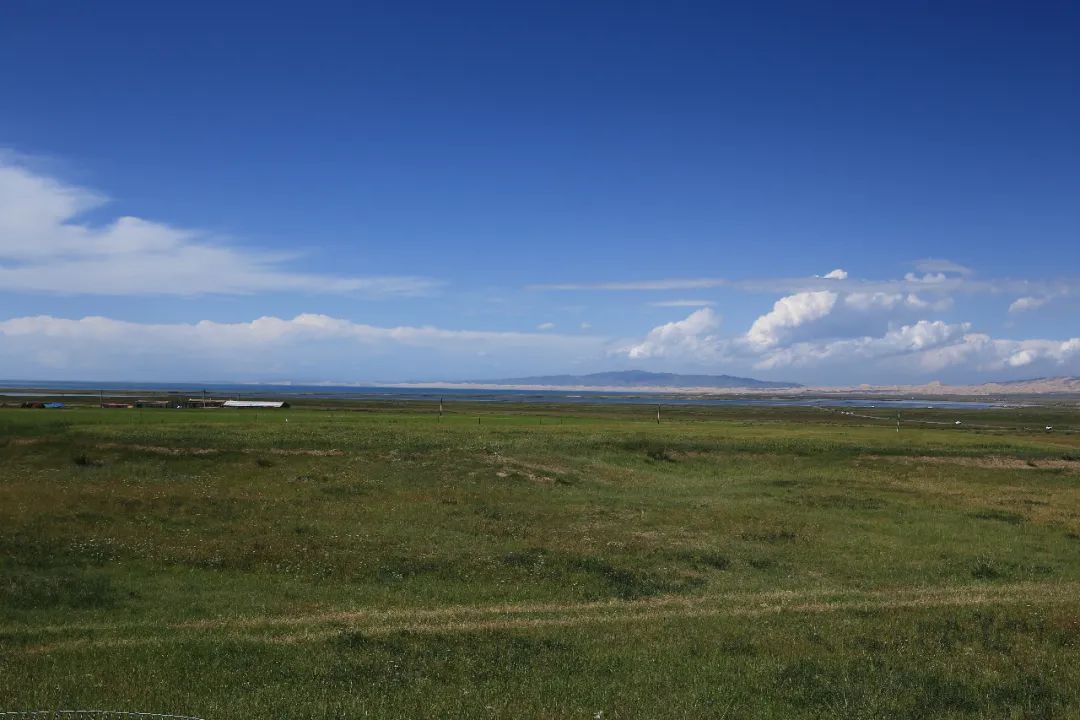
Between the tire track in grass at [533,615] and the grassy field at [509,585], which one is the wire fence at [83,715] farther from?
the tire track in grass at [533,615]

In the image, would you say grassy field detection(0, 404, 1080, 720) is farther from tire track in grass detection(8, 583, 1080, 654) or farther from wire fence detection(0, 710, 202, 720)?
wire fence detection(0, 710, 202, 720)

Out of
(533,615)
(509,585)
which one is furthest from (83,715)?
(509,585)

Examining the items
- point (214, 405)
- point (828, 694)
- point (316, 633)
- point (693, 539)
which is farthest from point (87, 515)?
point (214, 405)

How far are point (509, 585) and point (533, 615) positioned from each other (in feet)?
12.4

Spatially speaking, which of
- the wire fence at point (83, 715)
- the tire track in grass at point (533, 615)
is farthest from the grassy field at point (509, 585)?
the wire fence at point (83, 715)

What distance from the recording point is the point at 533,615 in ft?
55.0

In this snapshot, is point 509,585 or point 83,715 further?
point 509,585

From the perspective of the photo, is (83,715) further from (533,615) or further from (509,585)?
(509,585)

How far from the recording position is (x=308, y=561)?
71.9ft

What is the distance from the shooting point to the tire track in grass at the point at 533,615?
14.3 meters

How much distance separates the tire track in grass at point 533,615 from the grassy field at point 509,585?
0.12 meters

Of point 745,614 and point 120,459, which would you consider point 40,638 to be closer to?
point 745,614

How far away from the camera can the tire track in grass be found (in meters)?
14.3

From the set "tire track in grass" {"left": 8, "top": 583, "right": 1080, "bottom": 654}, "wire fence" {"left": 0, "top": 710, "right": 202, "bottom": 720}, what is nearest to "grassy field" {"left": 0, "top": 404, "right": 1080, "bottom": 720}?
"tire track in grass" {"left": 8, "top": 583, "right": 1080, "bottom": 654}
